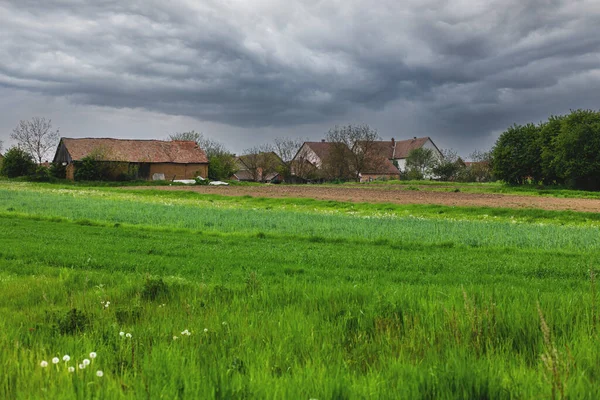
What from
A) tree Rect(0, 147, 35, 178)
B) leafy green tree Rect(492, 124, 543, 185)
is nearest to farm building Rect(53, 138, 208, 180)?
tree Rect(0, 147, 35, 178)

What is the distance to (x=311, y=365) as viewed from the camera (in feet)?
14.1

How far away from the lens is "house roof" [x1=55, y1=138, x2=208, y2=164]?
305 ft

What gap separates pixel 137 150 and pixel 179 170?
31.0 feet

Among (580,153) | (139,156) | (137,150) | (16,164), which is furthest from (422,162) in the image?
(16,164)

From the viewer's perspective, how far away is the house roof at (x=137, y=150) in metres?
92.9

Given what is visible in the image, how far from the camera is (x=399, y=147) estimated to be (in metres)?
144

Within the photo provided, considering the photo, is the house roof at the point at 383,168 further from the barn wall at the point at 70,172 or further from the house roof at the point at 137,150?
the barn wall at the point at 70,172

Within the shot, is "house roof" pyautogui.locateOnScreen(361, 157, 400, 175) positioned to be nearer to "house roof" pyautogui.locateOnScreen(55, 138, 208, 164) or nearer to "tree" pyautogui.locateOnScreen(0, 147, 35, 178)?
"house roof" pyautogui.locateOnScreen(55, 138, 208, 164)

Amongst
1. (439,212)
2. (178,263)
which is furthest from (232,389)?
(439,212)

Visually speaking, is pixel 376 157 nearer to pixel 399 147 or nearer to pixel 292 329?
pixel 399 147

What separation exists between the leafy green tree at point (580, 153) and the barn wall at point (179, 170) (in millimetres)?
66955

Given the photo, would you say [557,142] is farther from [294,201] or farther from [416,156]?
[416,156]

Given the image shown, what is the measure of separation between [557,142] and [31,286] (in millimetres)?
69876

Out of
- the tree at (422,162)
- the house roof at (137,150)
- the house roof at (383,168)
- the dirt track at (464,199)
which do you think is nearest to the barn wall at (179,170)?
the house roof at (137,150)
